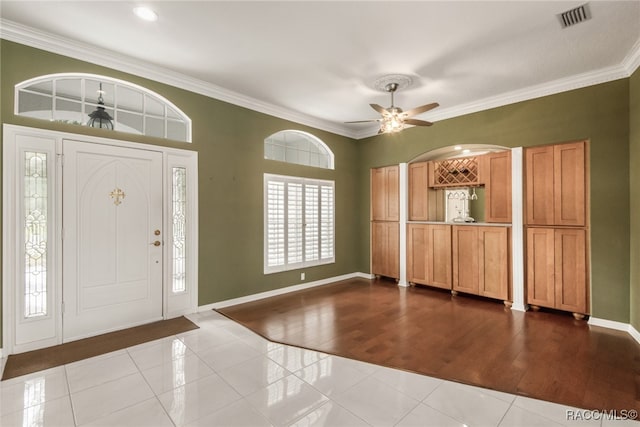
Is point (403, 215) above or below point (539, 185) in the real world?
below

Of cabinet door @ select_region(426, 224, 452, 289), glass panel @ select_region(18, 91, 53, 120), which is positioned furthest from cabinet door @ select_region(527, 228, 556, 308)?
glass panel @ select_region(18, 91, 53, 120)

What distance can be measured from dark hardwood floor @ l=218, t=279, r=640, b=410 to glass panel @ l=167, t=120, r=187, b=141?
2.54m

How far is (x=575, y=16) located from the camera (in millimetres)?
2709

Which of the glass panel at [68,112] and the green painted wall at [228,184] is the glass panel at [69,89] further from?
the green painted wall at [228,184]

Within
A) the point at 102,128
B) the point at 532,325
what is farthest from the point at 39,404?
the point at 532,325

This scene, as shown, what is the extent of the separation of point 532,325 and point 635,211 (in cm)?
178

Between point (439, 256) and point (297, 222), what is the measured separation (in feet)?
8.71

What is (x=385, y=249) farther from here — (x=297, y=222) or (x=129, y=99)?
(x=129, y=99)

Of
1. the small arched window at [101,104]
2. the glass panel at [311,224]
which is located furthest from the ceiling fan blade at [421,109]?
the small arched window at [101,104]

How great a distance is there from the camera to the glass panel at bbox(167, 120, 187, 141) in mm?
4009

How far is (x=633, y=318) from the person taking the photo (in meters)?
3.50

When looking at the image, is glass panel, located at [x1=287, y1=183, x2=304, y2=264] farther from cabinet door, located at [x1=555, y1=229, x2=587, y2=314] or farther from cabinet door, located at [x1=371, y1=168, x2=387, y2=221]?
cabinet door, located at [x1=555, y1=229, x2=587, y2=314]

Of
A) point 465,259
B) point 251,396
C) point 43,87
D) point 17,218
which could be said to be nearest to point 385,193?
point 465,259

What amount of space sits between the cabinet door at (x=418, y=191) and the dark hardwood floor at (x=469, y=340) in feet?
5.05
